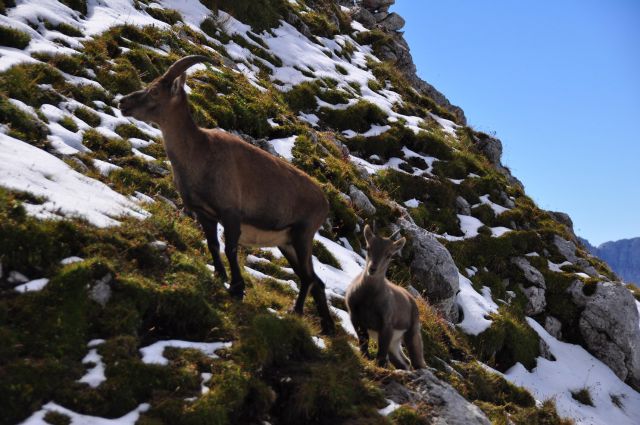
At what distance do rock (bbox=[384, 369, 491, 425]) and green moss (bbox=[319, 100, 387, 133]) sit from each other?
18.5 m

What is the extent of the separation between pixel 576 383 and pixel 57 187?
55.9 ft

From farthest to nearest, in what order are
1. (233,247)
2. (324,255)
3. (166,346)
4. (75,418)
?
(324,255)
(233,247)
(166,346)
(75,418)

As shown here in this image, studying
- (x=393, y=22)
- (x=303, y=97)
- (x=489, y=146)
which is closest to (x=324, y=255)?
(x=303, y=97)

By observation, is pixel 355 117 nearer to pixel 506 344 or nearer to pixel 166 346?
pixel 506 344

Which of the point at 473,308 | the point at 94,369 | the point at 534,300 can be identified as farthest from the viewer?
the point at 534,300

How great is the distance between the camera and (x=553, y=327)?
22016 millimetres

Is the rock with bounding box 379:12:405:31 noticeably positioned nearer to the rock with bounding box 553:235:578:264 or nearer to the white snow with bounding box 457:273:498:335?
the rock with bounding box 553:235:578:264

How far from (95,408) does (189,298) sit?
2390 mm

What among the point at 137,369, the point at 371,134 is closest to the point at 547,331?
the point at 371,134

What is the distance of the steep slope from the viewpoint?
7426 millimetres

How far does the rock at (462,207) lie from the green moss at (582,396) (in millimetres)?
9224

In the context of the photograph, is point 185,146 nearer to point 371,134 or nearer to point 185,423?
point 185,423

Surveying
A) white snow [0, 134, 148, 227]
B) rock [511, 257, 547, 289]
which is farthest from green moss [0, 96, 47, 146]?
rock [511, 257, 547, 289]

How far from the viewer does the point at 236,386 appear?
25.1 ft
